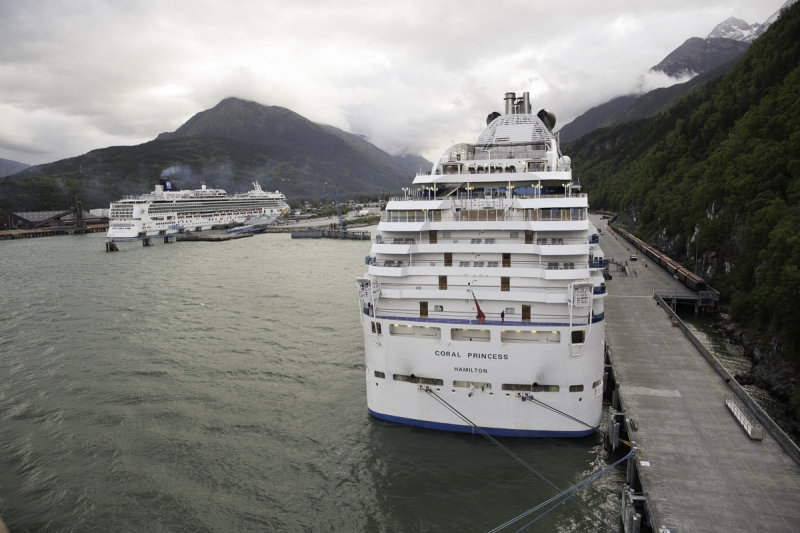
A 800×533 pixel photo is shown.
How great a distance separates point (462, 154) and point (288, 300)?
2260 centimetres

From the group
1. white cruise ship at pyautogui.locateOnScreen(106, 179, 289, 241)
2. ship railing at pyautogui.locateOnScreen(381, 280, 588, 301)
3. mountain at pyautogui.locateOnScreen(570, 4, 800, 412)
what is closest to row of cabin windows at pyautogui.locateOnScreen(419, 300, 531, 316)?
ship railing at pyautogui.locateOnScreen(381, 280, 588, 301)

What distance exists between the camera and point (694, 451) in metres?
15.4

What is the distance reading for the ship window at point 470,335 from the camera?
18.0 m

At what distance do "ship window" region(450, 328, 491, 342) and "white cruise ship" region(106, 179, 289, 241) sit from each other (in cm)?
Answer: 10379

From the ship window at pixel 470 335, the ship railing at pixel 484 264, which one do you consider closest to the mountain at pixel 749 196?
the ship railing at pixel 484 264

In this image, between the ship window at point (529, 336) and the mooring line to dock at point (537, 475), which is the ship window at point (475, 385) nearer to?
the mooring line to dock at point (537, 475)

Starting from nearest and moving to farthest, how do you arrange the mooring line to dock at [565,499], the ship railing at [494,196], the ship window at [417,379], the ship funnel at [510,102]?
1. the mooring line to dock at [565,499]
2. the ship window at [417,379]
3. the ship railing at [494,196]
4. the ship funnel at [510,102]

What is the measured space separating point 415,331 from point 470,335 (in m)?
2.12

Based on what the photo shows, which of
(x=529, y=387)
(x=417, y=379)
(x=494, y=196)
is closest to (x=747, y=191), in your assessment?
(x=494, y=196)

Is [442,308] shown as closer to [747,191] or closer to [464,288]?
[464,288]

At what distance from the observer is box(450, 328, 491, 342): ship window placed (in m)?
18.0

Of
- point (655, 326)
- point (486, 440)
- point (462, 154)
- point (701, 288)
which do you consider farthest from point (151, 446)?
point (701, 288)

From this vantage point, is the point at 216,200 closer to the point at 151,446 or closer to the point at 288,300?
the point at 288,300

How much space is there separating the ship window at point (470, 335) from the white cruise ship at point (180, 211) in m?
104
